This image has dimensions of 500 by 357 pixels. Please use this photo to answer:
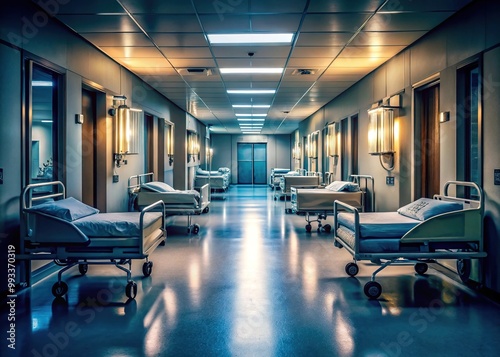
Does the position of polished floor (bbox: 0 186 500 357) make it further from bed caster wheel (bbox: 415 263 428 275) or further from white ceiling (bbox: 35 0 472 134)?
white ceiling (bbox: 35 0 472 134)

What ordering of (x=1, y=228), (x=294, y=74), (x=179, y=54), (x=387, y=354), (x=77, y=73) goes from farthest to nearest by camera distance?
(x=294, y=74)
(x=179, y=54)
(x=77, y=73)
(x=1, y=228)
(x=387, y=354)

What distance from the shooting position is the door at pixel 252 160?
23.1 m

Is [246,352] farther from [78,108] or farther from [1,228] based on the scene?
[78,108]

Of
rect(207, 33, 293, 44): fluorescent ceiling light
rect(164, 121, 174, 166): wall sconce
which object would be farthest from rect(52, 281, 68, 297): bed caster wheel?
rect(164, 121, 174, 166): wall sconce

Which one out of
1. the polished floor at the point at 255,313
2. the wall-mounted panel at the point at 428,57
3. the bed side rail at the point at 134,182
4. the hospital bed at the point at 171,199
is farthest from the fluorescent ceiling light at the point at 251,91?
the polished floor at the point at 255,313

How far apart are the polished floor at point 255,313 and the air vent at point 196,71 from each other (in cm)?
336

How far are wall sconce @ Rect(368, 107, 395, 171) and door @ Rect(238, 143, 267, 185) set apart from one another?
Result: 16.5 m

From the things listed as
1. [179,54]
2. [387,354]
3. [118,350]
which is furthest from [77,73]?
[387,354]

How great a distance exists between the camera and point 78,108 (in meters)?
5.27

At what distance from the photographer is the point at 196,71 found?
7191mm

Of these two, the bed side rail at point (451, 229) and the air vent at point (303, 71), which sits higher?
the air vent at point (303, 71)

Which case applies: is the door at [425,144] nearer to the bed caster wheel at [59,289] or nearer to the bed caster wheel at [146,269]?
the bed caster wheel at [146,269]

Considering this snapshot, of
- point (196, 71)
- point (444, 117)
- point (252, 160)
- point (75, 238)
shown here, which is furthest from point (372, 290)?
point (252, 160)

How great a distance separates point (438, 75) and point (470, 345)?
327cm
